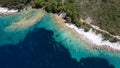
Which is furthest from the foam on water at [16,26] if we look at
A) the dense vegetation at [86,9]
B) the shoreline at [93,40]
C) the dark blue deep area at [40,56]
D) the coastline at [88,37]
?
the shoreline at [93,40]

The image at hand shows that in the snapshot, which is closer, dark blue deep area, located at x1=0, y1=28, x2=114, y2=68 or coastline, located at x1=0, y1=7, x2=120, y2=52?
dark blue deep area, located at x1=0, y1=28, x2=114, y2=68

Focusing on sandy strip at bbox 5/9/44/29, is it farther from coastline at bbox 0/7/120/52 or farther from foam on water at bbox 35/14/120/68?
foam on water at bbox 35/14/120/68

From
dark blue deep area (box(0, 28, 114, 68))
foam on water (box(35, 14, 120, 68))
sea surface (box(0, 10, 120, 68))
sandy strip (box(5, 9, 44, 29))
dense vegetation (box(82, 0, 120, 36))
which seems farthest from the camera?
sandy strip (box(5, 9, 44, 29))

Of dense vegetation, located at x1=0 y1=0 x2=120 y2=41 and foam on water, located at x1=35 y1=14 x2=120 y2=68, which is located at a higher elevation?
dense vegetation, located at x1=0 y1=0 x2=120 y2=41

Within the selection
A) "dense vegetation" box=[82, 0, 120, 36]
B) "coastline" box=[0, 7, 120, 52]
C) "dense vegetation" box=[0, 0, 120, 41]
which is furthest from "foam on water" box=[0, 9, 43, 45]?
"dense vegetation" box=[82, 0, 120, 36]

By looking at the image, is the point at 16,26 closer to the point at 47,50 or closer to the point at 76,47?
the point at 47,50

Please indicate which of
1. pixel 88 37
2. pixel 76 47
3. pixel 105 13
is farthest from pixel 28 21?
pixel 105 13

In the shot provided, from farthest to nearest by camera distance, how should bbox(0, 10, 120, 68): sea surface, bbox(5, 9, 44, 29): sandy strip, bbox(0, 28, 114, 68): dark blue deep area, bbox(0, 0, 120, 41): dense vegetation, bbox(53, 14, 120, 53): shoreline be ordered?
bbox(5, 9, 44, 29): sandy strip → bbox(0, 0, 120, 41): dense vegetation → bbox(53, 14, 120, 53): shoreline → bbox(0, 10, 120, 68): sea surface → bbox(0, 28, 114, 68): dark blue deep area
